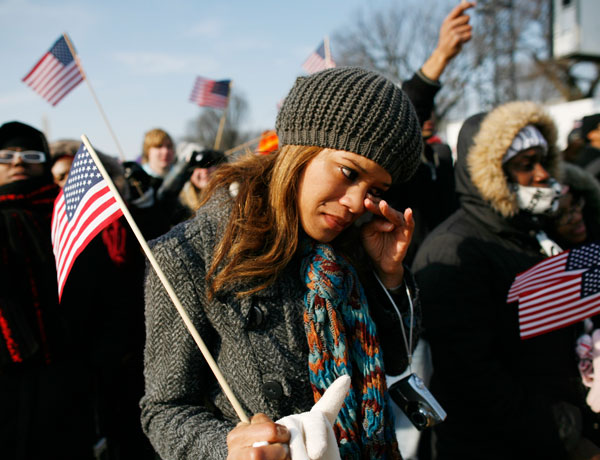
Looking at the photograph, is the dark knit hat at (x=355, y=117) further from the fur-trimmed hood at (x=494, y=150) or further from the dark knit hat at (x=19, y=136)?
the dark knit hat at (x=19, y=136)

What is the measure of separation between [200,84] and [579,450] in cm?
604

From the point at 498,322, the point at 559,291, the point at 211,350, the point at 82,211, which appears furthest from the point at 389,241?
the point at 82,211

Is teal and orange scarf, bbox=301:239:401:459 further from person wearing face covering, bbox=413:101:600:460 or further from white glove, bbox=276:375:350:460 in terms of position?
person wearing face covering, bbox=413:101:600:460

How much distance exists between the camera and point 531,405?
216 centimetres

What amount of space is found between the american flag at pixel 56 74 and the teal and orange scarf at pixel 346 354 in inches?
157

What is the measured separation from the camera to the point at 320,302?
4.89 feet

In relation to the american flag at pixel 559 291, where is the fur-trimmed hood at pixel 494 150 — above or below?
above

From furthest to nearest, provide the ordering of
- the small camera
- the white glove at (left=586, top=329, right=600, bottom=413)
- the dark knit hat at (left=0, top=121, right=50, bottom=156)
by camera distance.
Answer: the dark knit hat at (left=0, top=121, right=50, bottom=156) → the white glove at (left=586, top=329, right=600, bottom=413) → the small camera

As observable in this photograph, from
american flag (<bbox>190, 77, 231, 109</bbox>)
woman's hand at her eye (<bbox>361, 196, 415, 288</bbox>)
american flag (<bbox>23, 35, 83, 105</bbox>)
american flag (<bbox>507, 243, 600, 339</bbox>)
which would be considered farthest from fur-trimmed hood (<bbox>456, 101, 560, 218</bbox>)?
american flag (<bbox>190, 77, 231, 109</bbox>)

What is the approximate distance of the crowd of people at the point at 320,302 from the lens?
144 centimetres

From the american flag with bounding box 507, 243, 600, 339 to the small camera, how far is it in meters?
0.67

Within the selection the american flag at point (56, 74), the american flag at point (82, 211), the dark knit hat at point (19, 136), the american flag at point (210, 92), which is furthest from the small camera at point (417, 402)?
the american flag at point (210, 92)

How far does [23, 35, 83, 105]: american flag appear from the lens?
14.6 feet

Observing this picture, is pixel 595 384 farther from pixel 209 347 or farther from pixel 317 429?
pixel 209 347
